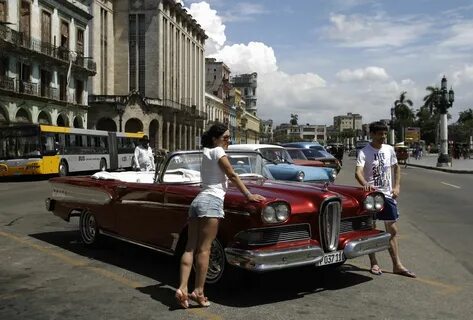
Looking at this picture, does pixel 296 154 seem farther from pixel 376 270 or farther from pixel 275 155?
pixel 376 270

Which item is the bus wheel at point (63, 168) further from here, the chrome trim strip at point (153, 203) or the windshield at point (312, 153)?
the chrome trim strip at point (153, 203)

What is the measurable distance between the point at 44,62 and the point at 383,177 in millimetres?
41541

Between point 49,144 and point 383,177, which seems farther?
point 49,144

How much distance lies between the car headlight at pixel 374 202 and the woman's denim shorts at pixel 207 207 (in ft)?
6.28

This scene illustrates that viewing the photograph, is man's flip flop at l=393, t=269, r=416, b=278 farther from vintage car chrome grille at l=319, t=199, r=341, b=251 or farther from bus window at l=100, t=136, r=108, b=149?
bus window at l=100, t=136, r=108, b=149

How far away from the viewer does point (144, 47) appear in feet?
240

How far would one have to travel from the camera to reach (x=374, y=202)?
6285mm

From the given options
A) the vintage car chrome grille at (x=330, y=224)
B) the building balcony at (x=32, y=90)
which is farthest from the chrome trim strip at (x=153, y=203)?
the building balcony at (x=32, y=90)

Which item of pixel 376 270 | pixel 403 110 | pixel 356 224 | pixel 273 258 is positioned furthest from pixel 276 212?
pixel 403 110

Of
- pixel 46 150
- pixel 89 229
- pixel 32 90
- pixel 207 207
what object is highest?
pixel 32 90

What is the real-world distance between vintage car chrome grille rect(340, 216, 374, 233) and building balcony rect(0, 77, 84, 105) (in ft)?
118

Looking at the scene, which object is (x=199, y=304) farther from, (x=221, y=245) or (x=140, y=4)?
(x=140, y=4)

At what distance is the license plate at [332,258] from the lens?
5.52m

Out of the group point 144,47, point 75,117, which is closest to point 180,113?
point 144,47
